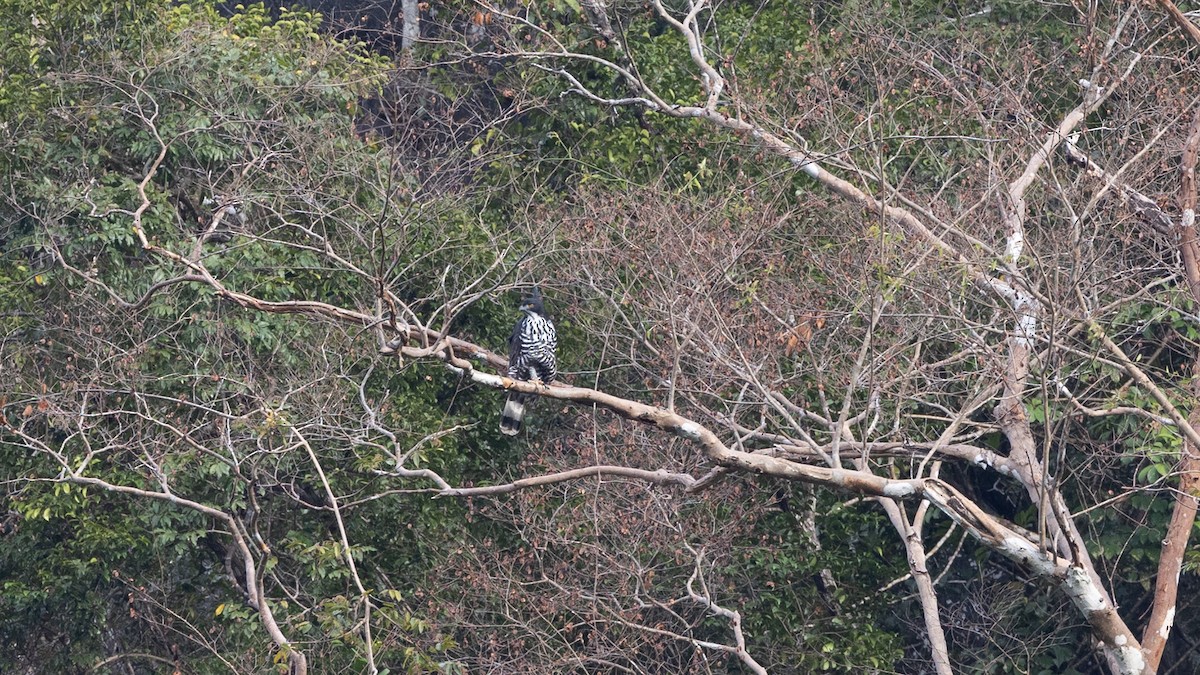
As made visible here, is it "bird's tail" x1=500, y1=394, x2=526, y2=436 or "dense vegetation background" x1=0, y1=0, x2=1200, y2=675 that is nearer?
"dense vegetation background" x1=0, y1=0, x2=1200, y2=675

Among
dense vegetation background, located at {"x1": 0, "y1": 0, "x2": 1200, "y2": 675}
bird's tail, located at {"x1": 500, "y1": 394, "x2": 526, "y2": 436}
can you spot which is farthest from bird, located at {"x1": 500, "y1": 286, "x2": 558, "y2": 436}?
dense vegetation background, located at {"x1": 0, "y1": 0, "x2": 1200, "y2": 675}

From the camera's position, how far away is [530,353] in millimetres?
9320

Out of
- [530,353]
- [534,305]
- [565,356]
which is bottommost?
[565,356]

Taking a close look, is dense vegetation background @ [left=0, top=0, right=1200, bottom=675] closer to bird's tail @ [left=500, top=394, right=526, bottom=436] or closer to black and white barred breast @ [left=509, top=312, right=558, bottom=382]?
black and white barred breast @ [left=509, top=312, right=558, bottom=382]

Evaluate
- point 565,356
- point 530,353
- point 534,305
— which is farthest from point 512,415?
point 565,356

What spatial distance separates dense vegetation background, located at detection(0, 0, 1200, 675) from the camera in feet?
30.1

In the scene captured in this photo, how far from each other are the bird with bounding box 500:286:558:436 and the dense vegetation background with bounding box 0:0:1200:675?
0.39 metres

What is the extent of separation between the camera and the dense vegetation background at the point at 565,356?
30.1ft

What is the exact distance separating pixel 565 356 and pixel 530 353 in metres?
1.89

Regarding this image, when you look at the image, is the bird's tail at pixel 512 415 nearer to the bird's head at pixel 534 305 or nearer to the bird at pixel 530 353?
the bird at pixel 530 353

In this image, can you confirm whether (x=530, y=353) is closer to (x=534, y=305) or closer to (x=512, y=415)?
(x=534, y=305)

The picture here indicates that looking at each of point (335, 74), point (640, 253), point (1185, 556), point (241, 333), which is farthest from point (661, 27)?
point (1185, 556)

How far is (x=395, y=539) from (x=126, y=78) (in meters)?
3.40

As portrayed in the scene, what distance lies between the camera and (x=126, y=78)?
10359 mm
